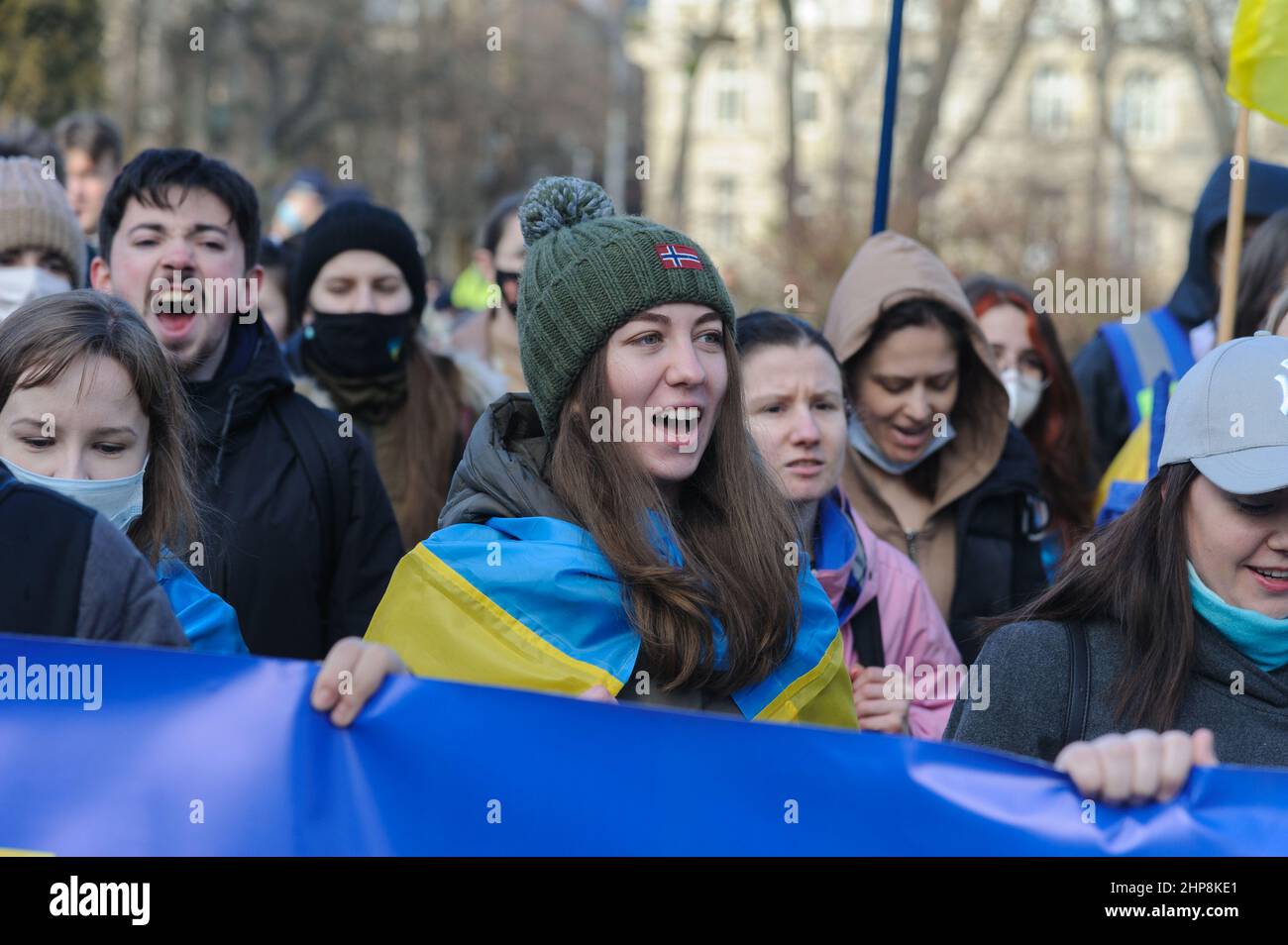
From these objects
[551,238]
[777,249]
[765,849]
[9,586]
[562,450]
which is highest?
[777,249]

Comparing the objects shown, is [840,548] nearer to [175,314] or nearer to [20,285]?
[175,314]

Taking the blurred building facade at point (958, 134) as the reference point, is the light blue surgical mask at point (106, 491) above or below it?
below

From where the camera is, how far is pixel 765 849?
2.74 metres

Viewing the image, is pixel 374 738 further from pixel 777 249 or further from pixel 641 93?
pixel 641 93

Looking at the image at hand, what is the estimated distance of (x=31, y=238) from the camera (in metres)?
5.18

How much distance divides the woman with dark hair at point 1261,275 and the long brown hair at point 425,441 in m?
2.36

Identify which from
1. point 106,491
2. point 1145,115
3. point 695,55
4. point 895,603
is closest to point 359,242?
point 895,603

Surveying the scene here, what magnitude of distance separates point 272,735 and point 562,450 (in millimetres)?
864

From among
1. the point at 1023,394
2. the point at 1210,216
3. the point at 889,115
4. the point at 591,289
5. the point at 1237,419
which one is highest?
the point at 889,115

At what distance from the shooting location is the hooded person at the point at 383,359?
5.40 meters

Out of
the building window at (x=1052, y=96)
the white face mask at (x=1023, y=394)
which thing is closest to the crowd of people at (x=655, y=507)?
the white face mask at (x=1023, y=394)

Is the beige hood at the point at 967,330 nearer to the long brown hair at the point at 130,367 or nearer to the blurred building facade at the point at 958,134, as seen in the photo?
the blurred building facade at the point at 958,134

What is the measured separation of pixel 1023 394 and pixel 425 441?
2.08 meters

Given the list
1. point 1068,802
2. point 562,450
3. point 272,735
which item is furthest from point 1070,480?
point 272,735
